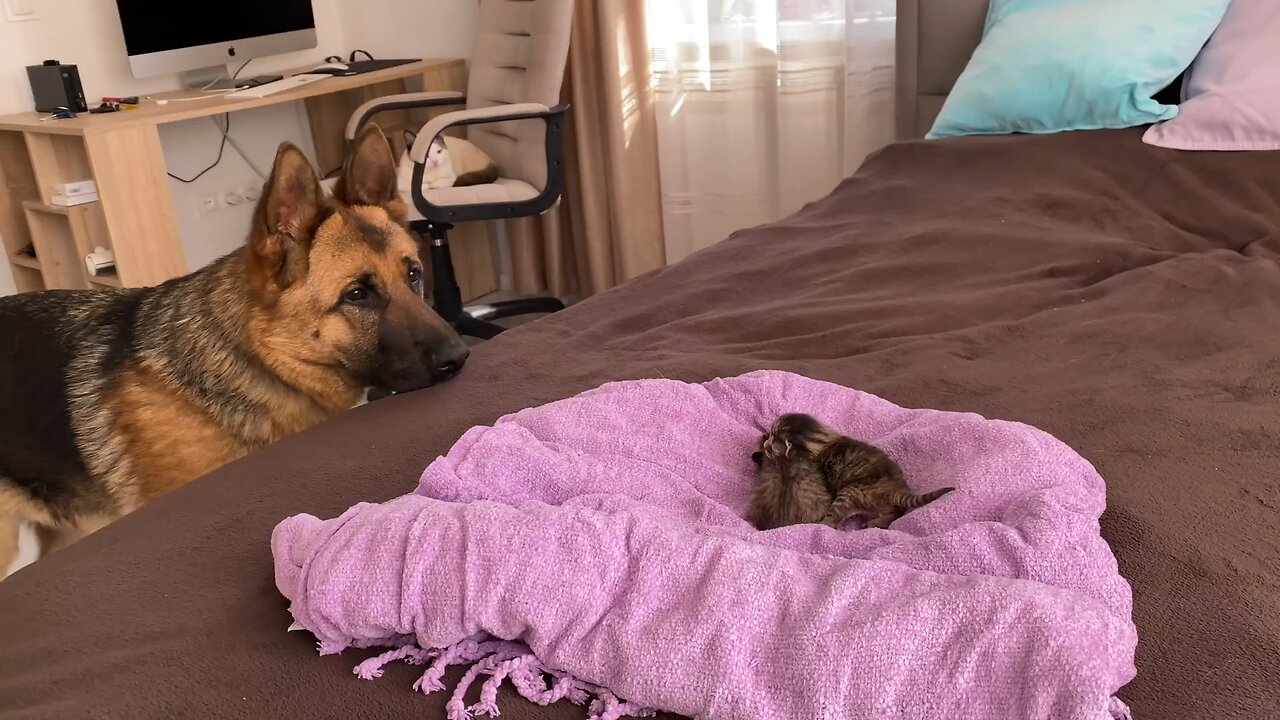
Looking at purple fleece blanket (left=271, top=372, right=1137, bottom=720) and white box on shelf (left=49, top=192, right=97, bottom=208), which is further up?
white box on shelf (left=49, top=192, right=97, bottom=208)

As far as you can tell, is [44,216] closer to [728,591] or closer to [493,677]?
[493,677]

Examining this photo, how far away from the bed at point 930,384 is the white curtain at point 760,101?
0.86m

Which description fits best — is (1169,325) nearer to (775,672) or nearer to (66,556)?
(775,672)

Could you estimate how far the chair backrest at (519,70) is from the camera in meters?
3.20

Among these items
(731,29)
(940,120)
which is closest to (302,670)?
(940,120)

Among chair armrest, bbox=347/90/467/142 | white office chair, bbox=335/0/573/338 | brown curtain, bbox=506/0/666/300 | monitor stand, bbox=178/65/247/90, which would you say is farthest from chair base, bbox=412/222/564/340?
monitor stand, bbox=178/65/247/90

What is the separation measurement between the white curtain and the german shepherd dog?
2.01 m

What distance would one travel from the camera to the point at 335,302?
1.60m

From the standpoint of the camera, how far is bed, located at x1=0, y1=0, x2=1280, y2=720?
87 cm

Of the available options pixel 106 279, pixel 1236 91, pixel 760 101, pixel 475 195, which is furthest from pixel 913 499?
pixel 106 279

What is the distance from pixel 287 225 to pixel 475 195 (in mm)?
1663

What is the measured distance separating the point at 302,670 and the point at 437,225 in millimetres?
2603

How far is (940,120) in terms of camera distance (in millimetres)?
2529

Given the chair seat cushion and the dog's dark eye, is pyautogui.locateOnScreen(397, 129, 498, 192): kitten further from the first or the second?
the dog's dark eye
